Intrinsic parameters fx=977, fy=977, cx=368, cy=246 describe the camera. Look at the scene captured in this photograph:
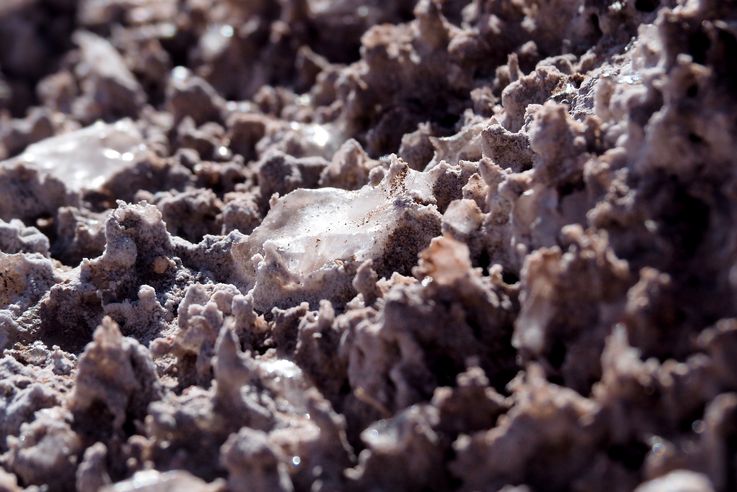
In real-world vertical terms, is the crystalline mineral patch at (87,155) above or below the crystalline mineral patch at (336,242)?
below

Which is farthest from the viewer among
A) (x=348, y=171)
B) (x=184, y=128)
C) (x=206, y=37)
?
(x=206, y=37)

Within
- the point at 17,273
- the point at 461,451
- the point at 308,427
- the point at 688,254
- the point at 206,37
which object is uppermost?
the point at 688,254

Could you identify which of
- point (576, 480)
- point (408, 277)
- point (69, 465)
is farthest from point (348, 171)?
point (576, 480)

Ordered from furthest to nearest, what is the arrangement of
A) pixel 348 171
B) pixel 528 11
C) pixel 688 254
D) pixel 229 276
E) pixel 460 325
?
pixel 528 11
pixel 348 171
pixel 229 276
pixel 460 325
pixel 688 254

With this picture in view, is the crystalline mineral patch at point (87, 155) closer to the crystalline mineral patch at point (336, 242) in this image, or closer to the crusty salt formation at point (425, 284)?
the crusty salt formation at point (425, 284)

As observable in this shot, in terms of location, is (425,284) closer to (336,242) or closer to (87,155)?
(336,242)

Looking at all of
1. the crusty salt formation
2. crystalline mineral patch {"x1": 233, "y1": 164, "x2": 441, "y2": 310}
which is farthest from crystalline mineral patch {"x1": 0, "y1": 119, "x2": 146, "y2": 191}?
crystalline mineral patch {"x1": 233, "y1": 164, "x2": 441, "y2": 310}

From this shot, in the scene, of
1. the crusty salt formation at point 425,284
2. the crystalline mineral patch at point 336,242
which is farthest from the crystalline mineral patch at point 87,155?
the crystalline mineral patch at point 336,242

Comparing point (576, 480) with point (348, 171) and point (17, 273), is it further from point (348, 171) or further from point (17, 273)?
point (17, 273)
